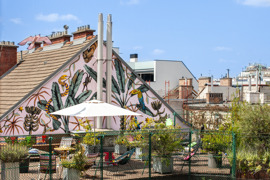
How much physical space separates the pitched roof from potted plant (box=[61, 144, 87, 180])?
726 centimetres

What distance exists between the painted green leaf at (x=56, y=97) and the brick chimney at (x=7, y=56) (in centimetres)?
684

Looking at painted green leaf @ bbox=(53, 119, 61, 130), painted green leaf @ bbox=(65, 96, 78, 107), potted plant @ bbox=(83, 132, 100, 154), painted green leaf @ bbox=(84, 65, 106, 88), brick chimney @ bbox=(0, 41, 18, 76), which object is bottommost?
potted plant @ bbox=(83, 132, 100, 154)

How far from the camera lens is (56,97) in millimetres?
19891

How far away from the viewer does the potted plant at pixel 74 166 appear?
12.3 meters

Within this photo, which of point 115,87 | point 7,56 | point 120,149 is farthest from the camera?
point 7,56

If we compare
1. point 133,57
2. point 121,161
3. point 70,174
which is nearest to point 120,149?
point 121,161

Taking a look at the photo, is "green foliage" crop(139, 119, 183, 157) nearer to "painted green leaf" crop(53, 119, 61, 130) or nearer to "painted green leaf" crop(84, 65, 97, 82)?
"painted green leaf" crop(53, 119, 61, 130)

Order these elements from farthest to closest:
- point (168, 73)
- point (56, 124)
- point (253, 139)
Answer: point (168, 73) < point (56, 124) < point (253, 139)

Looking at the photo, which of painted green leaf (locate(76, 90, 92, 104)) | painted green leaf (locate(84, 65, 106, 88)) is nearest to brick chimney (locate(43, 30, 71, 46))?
painted green leaf (locate(84, 65, 106, 88))

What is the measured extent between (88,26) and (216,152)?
11.0m

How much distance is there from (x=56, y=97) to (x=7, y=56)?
737 centimetres

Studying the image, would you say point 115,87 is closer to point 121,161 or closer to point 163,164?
point 121,161

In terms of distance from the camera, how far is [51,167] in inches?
476

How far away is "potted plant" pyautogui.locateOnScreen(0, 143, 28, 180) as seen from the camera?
12086 mm
